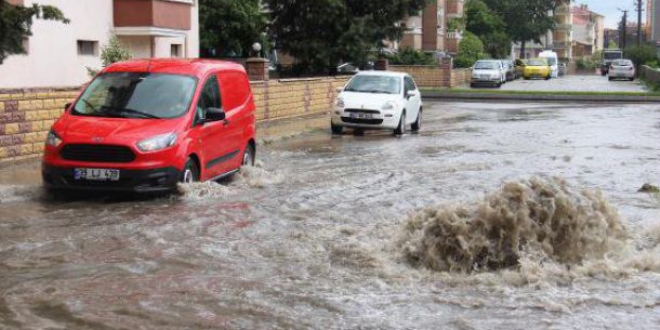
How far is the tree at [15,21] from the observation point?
1143 cm

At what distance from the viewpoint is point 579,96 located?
37.2 m

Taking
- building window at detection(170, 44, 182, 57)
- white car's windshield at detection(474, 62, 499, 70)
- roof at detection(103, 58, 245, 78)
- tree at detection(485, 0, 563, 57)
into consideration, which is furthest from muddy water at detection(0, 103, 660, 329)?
tree at detection(485, 0, 563, 57)

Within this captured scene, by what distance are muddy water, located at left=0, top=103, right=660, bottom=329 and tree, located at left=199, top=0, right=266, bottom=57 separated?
2488 centimetres

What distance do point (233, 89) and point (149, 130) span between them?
8.01ft

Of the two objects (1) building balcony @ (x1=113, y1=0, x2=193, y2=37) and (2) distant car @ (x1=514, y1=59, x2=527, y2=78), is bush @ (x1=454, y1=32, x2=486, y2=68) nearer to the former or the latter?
(2) distant car @ (x1=514, y1=59, x2=527, y2=78)

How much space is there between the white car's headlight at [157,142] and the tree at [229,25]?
26.6 m

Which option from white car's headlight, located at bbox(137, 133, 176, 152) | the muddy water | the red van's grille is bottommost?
the muddy water

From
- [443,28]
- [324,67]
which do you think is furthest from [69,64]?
[443,28]

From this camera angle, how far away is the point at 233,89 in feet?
41.4

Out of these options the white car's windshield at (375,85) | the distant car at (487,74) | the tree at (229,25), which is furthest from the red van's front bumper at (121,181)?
the distant car at (487,74)

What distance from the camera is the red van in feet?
33.3

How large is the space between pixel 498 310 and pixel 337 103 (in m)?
15.0

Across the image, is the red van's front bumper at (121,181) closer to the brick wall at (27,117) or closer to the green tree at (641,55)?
the brick wall at (27,117)

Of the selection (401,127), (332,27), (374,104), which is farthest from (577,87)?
(374,104)
